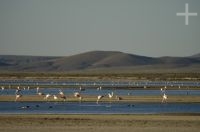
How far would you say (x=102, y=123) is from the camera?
3011 centimetres

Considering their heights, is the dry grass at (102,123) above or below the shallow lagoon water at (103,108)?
below

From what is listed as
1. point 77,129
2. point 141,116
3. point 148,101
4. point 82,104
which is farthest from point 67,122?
point 148,101

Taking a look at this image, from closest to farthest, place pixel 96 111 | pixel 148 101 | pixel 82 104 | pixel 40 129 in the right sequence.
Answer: pixel 40 129
pixel 96 111
pixel 82 104
pixel 148 101

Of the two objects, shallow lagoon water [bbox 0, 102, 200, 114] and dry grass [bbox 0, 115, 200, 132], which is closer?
dry grass [bbox 0, 115, 200, 132]

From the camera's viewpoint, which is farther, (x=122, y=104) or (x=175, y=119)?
(x=122, y=104)

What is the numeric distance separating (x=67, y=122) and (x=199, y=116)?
7.87 m

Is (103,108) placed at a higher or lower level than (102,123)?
higher

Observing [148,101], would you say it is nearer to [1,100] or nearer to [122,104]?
[122,104]

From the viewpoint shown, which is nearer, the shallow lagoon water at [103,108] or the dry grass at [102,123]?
the dry grass at [102,123]

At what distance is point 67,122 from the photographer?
3034 centimetres

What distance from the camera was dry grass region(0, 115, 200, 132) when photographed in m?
27.7

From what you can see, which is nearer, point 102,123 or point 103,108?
point 102,123

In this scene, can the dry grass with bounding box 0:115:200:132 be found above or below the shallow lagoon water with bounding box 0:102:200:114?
below

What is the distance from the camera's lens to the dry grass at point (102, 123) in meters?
27.7
